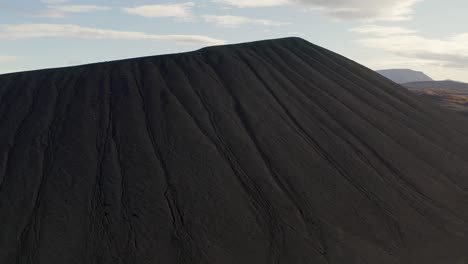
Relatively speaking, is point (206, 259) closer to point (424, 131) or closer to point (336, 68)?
point (424, 131)

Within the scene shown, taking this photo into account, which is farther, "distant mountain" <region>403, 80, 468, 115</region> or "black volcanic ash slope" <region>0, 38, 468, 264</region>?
"distant mountain" <region>403, 80, 468, 115</region>

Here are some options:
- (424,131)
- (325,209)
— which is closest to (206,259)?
(325,209)

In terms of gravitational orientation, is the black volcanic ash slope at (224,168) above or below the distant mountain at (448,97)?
above

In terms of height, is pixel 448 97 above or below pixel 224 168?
below

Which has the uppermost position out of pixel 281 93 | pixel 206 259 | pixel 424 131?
pixel 281 93

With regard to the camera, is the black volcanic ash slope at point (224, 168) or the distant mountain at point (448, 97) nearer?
the black volcanic ash slope at point (224, 168)

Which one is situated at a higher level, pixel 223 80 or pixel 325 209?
pixel 223 80

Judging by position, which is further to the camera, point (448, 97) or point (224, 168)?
point (448, 97)

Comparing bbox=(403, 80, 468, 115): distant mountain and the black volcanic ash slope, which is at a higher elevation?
the black volcanic ash slope
